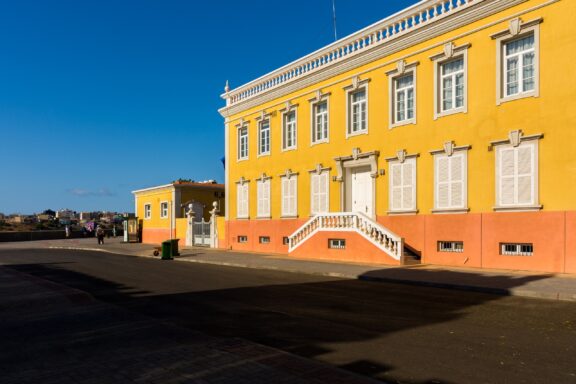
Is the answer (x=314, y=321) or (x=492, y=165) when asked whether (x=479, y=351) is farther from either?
(x=492, y=165)

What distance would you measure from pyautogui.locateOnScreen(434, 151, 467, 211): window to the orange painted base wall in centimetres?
46

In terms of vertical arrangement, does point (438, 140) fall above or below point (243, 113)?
below

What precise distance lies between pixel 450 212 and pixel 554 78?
5.71m

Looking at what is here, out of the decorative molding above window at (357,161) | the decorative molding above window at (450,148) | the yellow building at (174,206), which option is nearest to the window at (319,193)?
the decorative molding above window at (357,161)

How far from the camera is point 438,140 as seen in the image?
20.2 metres

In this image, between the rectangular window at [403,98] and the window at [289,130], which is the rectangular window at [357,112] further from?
the window at [289,130]

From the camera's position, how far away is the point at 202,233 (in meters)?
38.0

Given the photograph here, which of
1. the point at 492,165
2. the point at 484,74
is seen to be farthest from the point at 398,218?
the point at 484,74

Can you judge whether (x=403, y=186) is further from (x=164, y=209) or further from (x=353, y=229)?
(x=164, y=209)

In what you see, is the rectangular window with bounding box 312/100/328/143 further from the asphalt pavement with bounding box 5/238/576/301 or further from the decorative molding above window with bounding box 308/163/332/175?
the asphalt pavement with bounding box 5/238/576/301

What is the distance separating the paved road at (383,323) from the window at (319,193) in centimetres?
1051

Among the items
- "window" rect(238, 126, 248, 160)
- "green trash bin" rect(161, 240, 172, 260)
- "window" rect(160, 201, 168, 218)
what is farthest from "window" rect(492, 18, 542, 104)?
"window" rect(160, 201, 168, 218)

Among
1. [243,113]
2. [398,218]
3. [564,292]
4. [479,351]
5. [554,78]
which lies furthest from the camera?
[243,113]

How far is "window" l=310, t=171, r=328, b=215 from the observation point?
85.5 feet
